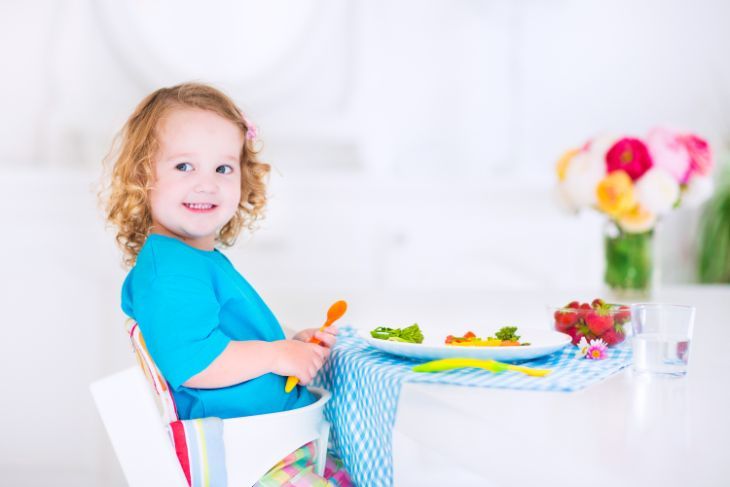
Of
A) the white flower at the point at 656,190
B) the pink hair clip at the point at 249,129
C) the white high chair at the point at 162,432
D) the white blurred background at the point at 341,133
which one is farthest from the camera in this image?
the white blurred background at the point at 341,133

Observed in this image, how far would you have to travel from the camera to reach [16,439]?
232cm

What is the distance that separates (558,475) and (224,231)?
1.00 metres

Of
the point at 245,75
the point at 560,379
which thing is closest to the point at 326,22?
the point at 245,75

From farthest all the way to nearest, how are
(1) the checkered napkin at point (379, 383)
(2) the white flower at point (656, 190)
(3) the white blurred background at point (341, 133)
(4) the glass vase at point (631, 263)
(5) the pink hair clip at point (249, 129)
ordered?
(3) the white blurred background at point (341, 133), (4) the glass vase at point (631, 263), (2) the white flower at point (656, 190), (5) the pink hair clip at point (249, 129), (1) the checkered napkin at point (379, 383)

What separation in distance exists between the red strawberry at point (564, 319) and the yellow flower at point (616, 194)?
0.77 metres

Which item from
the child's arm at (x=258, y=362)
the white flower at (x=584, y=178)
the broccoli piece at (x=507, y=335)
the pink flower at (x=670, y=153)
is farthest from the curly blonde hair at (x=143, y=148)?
the pink flower at (x=670, y=153)

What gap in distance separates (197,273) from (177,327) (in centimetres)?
9

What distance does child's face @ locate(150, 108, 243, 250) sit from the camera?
1152mm

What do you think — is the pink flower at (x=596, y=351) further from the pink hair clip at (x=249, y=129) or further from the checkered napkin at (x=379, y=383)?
the pink hair clip at (x=249, y=129)

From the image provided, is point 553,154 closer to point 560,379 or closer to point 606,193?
point 606,193

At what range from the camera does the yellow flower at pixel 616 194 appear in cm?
174

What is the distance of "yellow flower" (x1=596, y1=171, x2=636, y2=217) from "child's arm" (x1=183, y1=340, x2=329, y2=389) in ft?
3.13

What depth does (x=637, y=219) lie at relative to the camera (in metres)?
1.77

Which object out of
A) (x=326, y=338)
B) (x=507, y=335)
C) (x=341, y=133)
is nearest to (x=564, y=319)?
(x=507, y=335)
